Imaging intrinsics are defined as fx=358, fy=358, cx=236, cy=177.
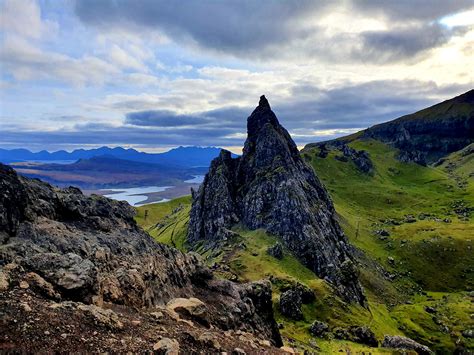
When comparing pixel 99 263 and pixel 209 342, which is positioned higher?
pixel 99 263

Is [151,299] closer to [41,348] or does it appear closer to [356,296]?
[41,348]

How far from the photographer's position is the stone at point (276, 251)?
461ft

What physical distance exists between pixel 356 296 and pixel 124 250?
Result: 12107 cm

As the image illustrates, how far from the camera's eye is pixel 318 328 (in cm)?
9756

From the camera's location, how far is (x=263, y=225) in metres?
166

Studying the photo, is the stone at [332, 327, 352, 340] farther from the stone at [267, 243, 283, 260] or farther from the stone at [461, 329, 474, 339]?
the stone at [461, 329, 474, 339]

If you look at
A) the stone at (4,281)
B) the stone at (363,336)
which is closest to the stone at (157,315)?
the stone at (4,281)

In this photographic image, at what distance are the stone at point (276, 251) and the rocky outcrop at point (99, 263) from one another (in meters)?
88.4

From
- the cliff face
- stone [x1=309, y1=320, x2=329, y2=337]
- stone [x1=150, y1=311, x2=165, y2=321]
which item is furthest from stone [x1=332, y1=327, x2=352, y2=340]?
stone [x1=150, y1=311, x2=165, y2=321]

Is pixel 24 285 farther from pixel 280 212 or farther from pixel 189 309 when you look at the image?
pixel 280 212

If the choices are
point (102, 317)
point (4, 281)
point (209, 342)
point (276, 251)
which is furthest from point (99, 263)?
point (276, 251)

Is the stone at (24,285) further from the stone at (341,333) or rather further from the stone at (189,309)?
the stone at (341,333)

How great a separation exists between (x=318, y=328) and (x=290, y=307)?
9.66m

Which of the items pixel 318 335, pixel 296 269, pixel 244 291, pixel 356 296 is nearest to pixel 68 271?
pixel 244 291
